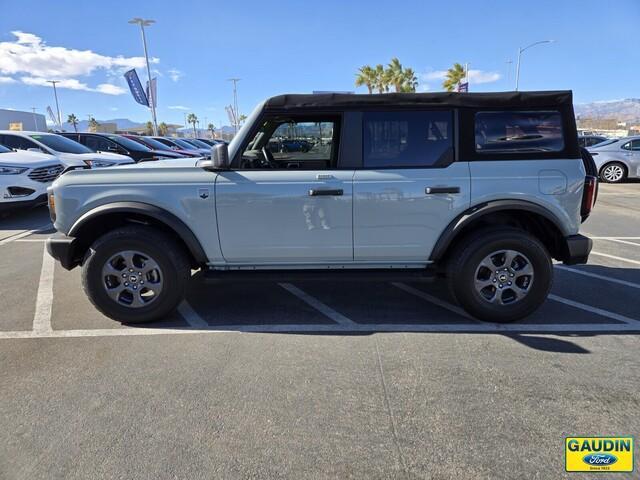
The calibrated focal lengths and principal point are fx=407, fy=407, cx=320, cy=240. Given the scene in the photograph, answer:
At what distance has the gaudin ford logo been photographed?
6.66ft

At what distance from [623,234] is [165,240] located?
707 cm

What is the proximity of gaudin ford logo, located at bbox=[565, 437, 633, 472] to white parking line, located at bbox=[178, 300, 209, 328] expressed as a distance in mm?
2723

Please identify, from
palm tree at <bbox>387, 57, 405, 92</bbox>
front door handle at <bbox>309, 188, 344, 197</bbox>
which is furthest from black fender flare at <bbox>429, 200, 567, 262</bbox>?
palm tree at <bbox>387, 57, 405, 92</bbox>

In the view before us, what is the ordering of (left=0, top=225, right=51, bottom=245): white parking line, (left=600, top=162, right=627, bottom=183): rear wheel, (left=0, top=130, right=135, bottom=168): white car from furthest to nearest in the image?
(left=600, top=162, right=627, bottom=183): rear wheel < (left=0, top=130, right=135, bottom=168): white car < (left=0, top=225, right=51, bottom=245): white parking line

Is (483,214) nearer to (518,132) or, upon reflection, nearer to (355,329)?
(518,132)

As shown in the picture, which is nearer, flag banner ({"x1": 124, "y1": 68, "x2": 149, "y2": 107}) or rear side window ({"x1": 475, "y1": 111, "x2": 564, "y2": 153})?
rear side window ({"x1": 475, "y1": 111, "x2": 564, "y2": 153})

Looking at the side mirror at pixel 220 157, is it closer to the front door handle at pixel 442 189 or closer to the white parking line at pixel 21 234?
the front door handle at pixel 442 189

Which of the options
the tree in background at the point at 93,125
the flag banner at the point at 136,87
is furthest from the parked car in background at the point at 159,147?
the tree in background at the point at 93,125

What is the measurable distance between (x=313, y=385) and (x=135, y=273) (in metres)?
1.82

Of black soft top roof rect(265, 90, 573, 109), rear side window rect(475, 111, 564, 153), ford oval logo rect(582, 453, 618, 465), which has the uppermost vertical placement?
black soft top roof rect(265, 90, 573, 109)

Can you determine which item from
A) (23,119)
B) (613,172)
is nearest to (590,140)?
(613,172)

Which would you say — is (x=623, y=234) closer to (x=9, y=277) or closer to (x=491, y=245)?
(x=491, y=245)

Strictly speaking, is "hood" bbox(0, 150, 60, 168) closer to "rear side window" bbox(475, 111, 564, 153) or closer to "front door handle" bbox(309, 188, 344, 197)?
"front door handle" bbox(309, 188, 344, 197)

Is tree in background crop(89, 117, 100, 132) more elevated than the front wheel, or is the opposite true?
tree in background crop(89, 117, 100, 132)
